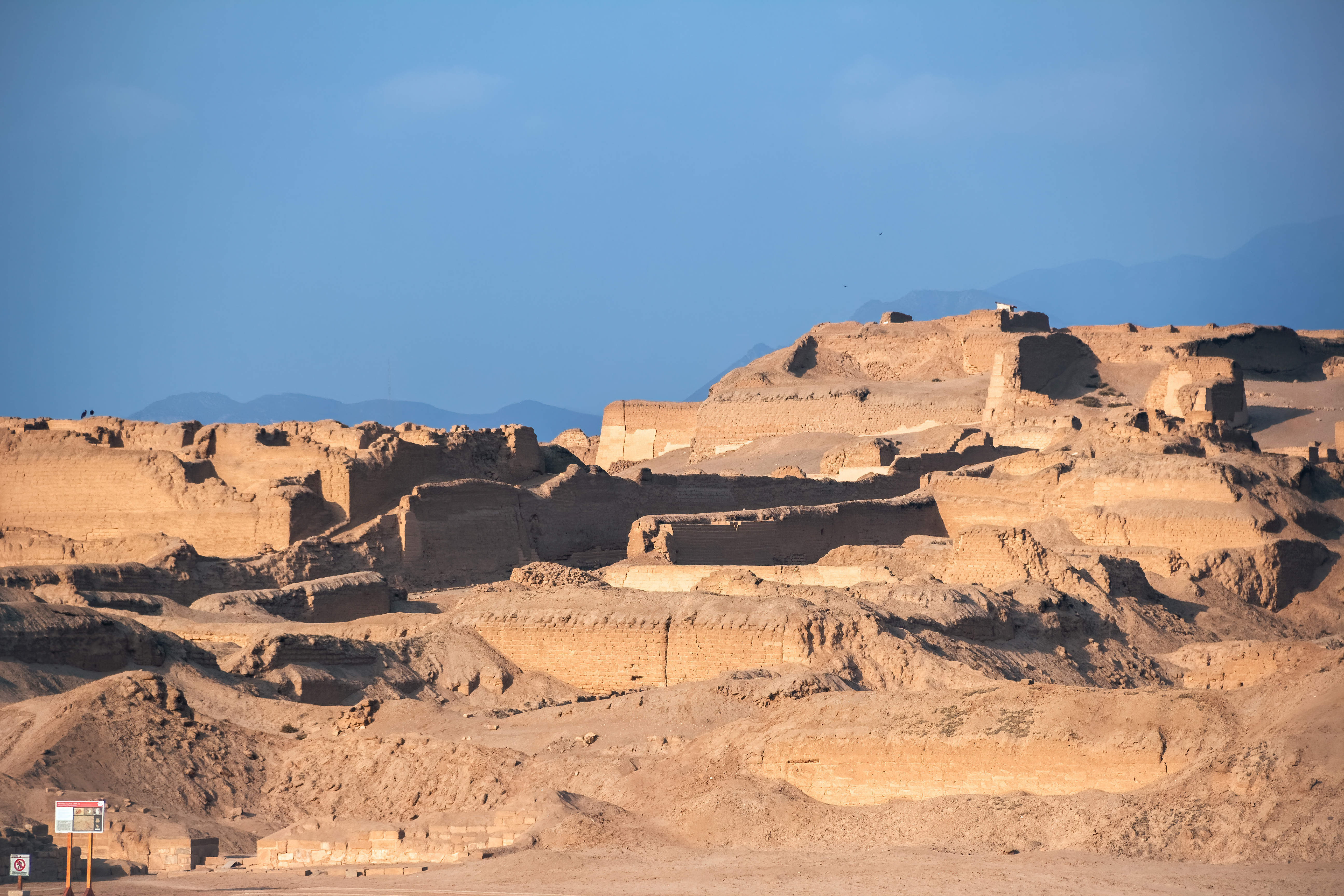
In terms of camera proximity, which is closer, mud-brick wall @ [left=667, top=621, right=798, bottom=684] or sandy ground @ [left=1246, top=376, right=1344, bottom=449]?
mud-brick wall @ [left=667, top=621, right=798, bottom=684]

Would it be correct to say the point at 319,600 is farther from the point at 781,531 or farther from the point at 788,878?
the point at 788,878

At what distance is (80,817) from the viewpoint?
9828 millimetres

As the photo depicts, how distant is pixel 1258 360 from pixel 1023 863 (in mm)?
46533

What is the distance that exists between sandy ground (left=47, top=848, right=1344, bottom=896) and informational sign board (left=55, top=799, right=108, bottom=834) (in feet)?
1.79

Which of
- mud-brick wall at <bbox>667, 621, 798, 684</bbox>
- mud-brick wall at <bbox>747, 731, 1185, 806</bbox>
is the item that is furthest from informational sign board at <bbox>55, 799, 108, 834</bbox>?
mud-brick wall at <bbox>667, 621, 798, 684</bbox>

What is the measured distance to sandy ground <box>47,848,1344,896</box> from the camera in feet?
30.0

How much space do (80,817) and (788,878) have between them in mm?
4149

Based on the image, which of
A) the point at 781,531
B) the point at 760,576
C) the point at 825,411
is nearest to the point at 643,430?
the point at 825,411

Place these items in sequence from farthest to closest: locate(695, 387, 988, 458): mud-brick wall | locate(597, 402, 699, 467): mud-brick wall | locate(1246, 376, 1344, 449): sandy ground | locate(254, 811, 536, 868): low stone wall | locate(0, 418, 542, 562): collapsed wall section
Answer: locate(597, 402, 699, 467): mud-brick wall
locate(695, 387, 988, 458): mud-brick wall
locate(1246, 376, 1344, 449): sandy ground
locate(0, 418, 542, 562): collapsed wall section
locate(254, 811, 536, 868): low stone wall

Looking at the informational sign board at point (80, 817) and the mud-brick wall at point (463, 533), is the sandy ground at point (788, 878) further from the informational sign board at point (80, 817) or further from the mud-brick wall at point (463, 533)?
the mud-brick wall at point (463, 533)

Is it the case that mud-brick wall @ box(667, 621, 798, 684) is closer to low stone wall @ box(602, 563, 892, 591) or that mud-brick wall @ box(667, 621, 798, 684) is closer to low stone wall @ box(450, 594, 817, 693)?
low stone wall @ box(450, 594, 817, 693)

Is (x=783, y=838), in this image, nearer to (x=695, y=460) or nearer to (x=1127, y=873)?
(x=1127, y=873)

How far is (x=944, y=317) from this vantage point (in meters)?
56.9

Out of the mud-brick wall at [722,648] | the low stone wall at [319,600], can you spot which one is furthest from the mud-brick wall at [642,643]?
the low stone wall at [319,600]
